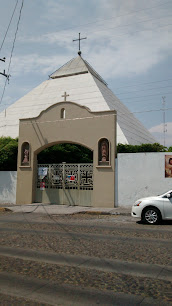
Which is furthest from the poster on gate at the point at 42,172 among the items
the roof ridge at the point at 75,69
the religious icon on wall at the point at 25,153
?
the roof ridge at the point at 75,69

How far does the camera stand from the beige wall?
609 inches

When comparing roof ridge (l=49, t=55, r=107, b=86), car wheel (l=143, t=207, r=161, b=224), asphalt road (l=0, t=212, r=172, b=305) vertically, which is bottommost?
asphalt road (l=0, t=212, r=172, b=305)

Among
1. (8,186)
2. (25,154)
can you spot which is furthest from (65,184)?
(8,186)

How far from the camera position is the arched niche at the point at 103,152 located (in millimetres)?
15652

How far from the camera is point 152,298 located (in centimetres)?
367

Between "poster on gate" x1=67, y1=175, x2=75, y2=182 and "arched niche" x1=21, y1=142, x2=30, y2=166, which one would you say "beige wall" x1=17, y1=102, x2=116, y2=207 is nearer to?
"arched niche" x1=21, y1=142, x2=30, y2=166

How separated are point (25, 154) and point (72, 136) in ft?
12.0

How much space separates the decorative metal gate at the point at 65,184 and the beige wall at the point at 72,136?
492 millimetres

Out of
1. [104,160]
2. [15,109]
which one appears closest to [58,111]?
[104,160]

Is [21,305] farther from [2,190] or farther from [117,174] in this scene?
[2,190]

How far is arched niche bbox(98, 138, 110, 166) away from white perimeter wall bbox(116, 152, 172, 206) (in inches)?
26.1

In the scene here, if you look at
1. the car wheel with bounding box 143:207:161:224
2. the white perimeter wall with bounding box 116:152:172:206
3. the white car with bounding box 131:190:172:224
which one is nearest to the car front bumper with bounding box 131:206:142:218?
the white car with bounding box 131:190:172:224

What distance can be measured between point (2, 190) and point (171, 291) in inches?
644

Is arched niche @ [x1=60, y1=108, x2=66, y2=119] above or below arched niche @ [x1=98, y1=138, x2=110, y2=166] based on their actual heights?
above
